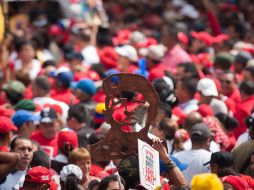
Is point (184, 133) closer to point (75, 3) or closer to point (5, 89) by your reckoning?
point (5, 89)

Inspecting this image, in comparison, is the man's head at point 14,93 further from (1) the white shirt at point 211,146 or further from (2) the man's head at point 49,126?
(1) the white shirt at point 211,146

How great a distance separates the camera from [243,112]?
12.5m

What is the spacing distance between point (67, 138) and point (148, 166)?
245 centimetres

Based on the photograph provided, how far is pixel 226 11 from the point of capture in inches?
961

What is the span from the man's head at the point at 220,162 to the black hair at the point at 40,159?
1.49m

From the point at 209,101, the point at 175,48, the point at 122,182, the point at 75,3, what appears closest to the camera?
the point at 122,182

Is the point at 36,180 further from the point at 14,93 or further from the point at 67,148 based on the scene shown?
the point at 14,93

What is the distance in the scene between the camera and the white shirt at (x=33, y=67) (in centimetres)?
1573

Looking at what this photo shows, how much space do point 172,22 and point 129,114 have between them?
559 inches

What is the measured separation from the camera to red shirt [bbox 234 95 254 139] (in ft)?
40.5

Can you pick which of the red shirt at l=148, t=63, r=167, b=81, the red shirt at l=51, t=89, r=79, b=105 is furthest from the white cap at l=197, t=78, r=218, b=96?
the red shirt at l=51, t=89, r=79, b=105

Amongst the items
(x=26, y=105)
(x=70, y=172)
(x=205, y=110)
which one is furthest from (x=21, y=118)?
(x=70, y=172)

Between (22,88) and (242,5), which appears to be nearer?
(22,88)

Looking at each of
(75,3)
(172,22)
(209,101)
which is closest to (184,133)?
(209,101)
